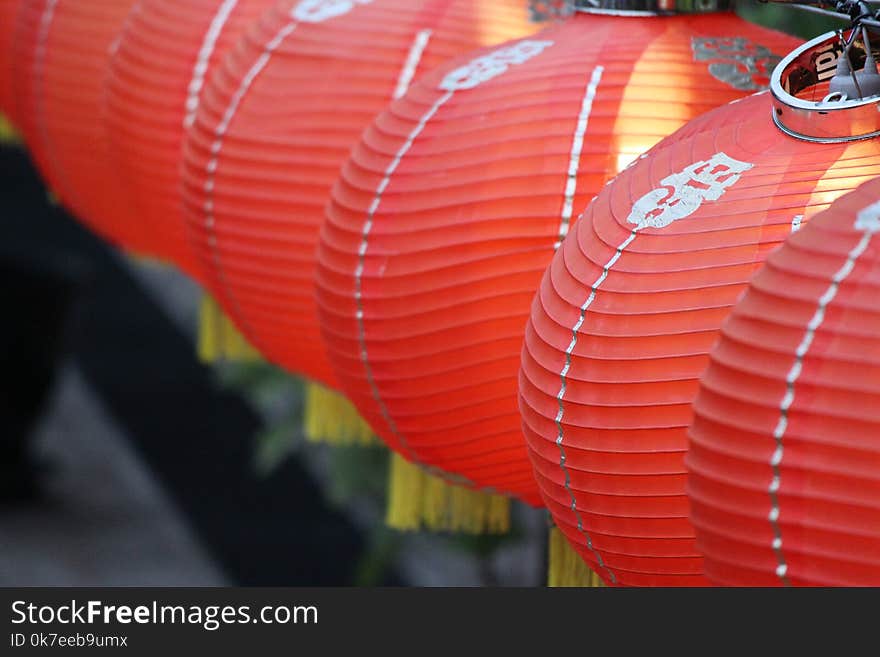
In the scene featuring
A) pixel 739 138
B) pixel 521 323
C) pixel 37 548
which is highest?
pixel 739 138

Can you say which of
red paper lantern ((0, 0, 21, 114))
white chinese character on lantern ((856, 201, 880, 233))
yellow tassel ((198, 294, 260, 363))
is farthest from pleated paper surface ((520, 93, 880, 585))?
red paper lantern ((0, 0, 21, 114))

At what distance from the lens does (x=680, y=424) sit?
906mm

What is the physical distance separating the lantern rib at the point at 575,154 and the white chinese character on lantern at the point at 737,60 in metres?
0.10

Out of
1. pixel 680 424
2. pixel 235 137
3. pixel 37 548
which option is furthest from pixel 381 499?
pixel 680 424

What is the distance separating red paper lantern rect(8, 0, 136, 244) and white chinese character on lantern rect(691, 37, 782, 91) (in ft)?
3.04

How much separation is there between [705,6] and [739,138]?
0.34 meters

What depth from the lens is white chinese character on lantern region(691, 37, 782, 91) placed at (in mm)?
1237

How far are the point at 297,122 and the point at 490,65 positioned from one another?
243mm

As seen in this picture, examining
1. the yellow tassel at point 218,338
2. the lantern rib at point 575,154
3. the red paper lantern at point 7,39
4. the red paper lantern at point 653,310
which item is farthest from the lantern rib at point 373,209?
the red paper lantern at point 7,39

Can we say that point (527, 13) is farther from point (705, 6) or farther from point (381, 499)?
point (381, 499)

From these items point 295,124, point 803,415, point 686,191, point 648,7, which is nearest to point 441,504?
point 295,124

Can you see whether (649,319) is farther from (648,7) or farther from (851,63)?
(648,7)

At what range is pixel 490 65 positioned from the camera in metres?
1.29

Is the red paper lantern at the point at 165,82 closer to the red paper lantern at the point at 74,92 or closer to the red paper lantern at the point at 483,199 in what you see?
the red paper lantern at the point at 74,92
